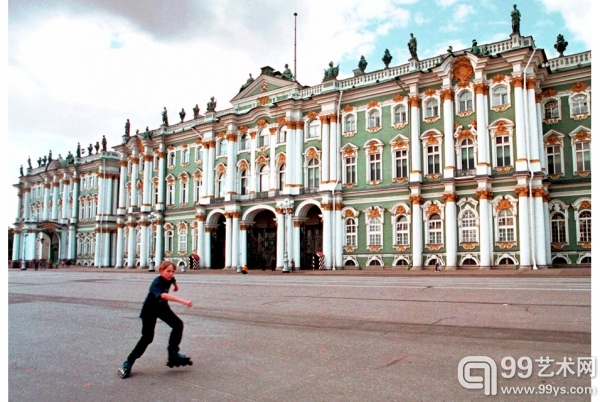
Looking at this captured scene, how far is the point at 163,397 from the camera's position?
6.18m

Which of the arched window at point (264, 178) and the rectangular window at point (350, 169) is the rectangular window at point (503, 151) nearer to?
the rectangular window at point (350, 169)

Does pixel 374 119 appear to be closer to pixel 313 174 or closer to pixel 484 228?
pixel 313 174

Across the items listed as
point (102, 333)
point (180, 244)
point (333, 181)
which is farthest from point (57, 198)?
point (102, 333)

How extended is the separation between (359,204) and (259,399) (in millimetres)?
34369

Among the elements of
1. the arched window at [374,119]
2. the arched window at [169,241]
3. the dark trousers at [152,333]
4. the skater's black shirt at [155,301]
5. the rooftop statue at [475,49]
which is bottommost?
the dark trousers at [152,333]

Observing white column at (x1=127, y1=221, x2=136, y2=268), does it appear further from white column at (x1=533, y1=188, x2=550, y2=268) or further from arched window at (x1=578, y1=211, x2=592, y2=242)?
arched window at (x1=578, y1=211, x2=592, y2=242)

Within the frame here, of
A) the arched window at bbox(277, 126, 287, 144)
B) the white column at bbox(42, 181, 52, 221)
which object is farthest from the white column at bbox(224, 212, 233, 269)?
the white column at bbox(42, 181, 52, 221)

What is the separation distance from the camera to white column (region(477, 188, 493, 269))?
3303 centimetres

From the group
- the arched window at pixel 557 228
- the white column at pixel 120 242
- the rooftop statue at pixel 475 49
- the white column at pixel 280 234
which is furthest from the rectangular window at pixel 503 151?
the white column at pixel 120 242

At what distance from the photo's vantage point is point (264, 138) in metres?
46.6

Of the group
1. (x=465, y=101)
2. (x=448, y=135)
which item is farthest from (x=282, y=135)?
(x=465, y=101)

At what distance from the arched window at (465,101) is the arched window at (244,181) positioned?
20249 mm

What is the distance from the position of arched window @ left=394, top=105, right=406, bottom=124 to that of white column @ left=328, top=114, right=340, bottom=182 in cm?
511

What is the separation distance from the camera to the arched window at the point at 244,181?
4756cm
